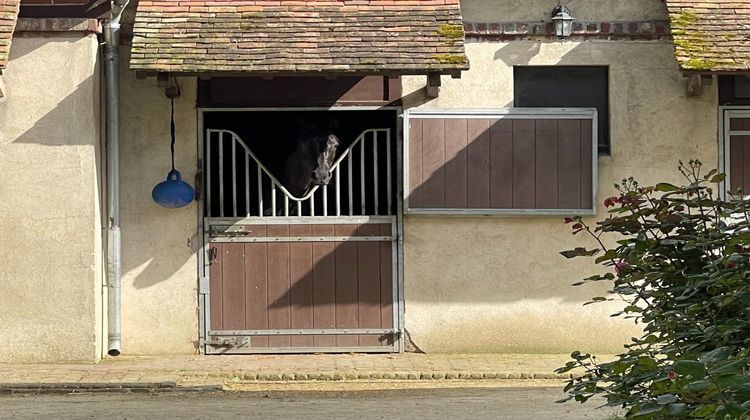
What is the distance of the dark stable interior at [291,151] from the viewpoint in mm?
12492

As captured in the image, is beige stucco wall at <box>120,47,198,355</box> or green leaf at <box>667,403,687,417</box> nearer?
green leaf at <box>667,403,687,417</box>

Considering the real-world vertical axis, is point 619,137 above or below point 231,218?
above

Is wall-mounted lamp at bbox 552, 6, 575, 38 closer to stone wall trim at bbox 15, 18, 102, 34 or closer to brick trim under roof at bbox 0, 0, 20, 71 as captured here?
stone wall trim at bbox 15, 18, 102, 34

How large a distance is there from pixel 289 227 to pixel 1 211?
9.31 feet

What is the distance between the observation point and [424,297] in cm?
1234

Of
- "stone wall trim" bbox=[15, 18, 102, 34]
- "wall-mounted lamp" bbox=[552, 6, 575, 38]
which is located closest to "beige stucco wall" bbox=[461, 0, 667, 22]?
"wall-mounted lamp" bbox=[552, 6, 575, 38]

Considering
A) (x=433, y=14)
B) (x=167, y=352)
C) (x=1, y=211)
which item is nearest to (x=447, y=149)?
(x=433, y=14)

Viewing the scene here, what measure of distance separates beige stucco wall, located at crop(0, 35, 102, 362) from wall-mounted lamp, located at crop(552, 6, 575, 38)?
4660mm

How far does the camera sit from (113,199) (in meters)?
12.1

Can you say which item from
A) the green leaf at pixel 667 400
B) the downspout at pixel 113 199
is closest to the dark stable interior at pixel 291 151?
the downspout at pixel 113 199

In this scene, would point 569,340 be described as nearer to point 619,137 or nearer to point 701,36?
point 619,137

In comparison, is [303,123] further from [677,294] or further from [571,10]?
[677,294]

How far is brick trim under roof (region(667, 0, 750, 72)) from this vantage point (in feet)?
37.8

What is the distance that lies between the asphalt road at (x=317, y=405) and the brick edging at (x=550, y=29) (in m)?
3.72
